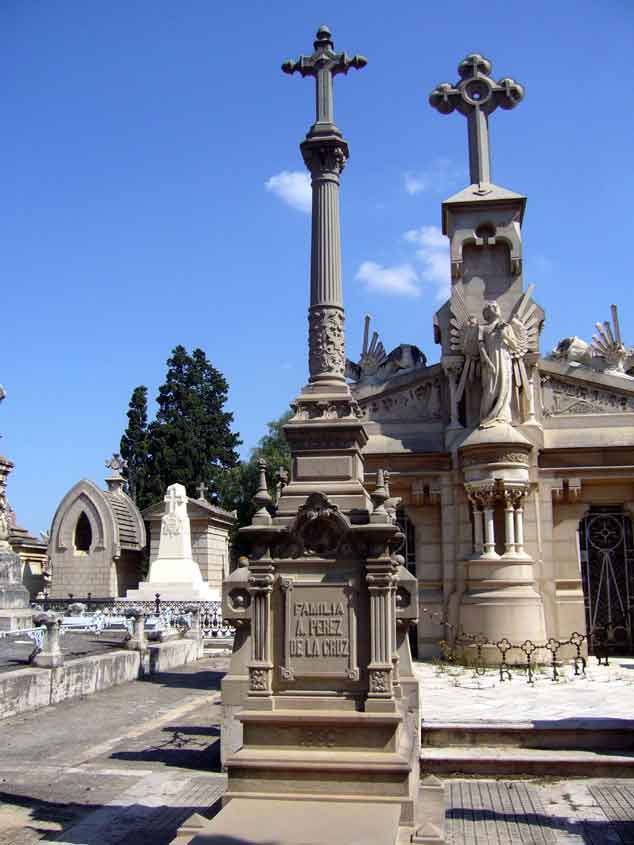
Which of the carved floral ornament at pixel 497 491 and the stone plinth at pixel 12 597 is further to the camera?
the stone plinth at pixel 12 597

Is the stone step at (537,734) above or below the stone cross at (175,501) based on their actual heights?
below

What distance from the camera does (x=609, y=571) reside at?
19.9m

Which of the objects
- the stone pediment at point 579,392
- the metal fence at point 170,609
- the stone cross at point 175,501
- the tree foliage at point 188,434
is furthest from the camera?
the tree foliage at point 188,434

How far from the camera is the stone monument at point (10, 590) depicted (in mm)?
19375

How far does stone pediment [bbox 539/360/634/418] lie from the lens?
19766 millimetres

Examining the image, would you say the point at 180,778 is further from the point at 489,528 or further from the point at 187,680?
the point at 489,528

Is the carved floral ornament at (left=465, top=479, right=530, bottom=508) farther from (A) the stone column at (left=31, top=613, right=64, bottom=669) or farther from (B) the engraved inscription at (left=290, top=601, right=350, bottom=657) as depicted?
(B) the engraved inscription at (left=290, top=601, right=350, bottom=657)

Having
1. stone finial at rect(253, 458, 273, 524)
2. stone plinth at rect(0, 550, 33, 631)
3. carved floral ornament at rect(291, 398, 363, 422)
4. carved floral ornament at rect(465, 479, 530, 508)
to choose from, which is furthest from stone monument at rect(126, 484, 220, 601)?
stone finial at rect(253, 458, 273, 524)

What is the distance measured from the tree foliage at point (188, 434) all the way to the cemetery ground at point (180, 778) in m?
34.7

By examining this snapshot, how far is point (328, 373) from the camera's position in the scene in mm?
8977

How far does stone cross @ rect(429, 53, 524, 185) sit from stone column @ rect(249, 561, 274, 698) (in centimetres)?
1625

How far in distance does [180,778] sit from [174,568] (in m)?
19.8

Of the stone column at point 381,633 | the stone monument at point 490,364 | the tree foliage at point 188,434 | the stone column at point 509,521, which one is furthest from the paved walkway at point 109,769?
the tree foliage at point 188,434

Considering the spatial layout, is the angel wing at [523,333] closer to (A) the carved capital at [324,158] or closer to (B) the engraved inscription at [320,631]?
(A) the carved capital at [324,158]
